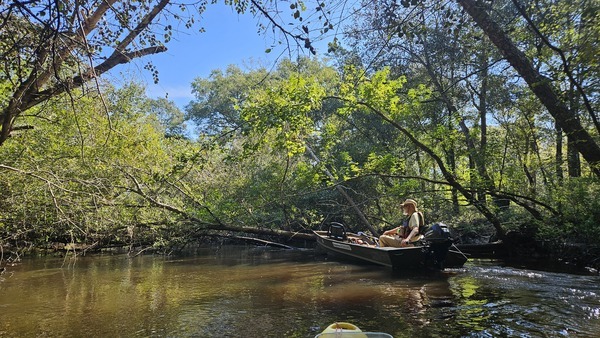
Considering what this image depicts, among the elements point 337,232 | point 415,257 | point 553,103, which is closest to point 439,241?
point 415,257

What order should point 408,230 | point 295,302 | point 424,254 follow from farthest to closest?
1. point 408,230
2. point 424,254
3. point 295,302

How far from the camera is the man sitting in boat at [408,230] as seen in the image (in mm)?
9648

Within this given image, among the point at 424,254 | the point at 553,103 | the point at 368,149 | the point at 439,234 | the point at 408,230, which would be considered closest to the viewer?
the point at 553,103

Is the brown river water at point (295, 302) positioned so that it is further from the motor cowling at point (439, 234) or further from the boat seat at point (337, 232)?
the boat seat at point (337, 232)

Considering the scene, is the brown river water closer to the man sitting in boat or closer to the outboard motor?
the outboard motor

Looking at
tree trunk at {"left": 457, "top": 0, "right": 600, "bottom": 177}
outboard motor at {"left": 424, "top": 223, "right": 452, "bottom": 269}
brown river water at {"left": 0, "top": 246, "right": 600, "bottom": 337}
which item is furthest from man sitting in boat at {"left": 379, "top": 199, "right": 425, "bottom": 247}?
tree trunk at {"left": 457, "top": 0, "right": 600, "bottom": 177}

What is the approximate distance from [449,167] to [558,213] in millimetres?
3138

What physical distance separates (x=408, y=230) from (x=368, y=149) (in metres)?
8.47

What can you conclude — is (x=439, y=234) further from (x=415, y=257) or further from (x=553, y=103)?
(x=553, y=103)

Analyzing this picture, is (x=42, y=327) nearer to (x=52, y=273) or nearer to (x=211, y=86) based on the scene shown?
(x=52, y=273)

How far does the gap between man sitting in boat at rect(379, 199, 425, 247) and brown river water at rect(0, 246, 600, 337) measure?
2.40ft

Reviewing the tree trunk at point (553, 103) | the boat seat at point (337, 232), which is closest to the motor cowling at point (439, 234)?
the tree trunk at point (553, 103)

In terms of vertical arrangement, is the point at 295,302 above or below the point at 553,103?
below

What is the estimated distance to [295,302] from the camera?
7.05 metres
